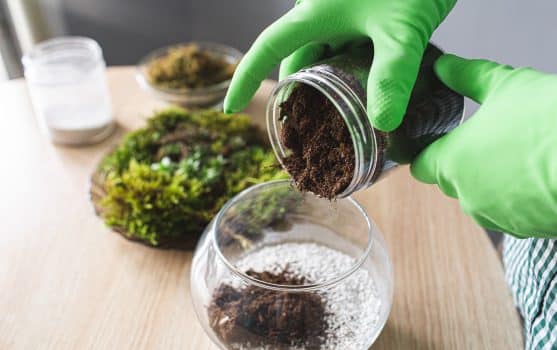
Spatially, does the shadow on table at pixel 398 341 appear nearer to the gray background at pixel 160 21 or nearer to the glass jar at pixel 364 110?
the glass jar at pixel 364 110

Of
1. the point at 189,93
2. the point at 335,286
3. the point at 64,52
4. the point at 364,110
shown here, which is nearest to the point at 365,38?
the point at 364,110

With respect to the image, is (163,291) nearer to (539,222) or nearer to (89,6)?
(539,222)

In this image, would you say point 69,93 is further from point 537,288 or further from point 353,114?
point 537,288

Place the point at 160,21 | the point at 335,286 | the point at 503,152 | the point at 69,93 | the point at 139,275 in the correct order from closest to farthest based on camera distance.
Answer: the point at 503,152
the point at 335,286
the point at 139,275
the point at 69,93
the point at 160,21

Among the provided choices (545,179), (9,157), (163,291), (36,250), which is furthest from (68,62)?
(545,179)

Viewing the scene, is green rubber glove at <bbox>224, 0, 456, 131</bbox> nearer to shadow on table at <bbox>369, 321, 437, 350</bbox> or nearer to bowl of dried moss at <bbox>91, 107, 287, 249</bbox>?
bowl of dried moss at <bbox>91, 107, 287, 249</bbox>

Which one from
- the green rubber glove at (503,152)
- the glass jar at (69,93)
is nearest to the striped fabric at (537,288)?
the green rubber glove at (503,152)

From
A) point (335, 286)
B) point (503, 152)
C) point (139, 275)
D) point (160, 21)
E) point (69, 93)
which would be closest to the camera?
point (503, 152)
